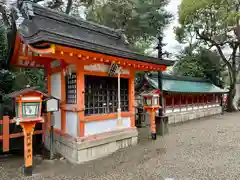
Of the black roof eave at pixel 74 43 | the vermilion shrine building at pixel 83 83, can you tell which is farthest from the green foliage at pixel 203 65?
the black roof eave at pixel 74 43

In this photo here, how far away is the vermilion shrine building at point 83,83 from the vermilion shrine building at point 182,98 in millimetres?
5638

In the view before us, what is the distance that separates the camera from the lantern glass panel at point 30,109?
166 inches

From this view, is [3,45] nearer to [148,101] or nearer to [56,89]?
[56,89]

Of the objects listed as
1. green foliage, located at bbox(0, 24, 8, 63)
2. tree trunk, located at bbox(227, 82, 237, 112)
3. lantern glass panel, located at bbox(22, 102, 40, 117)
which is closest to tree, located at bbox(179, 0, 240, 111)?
tree trunk, located at bbox(227, 82, 237, 112)

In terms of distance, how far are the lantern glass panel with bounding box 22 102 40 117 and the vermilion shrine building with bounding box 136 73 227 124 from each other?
8153 mm

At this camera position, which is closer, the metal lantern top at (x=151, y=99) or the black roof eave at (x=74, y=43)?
the black roof eave at (x=74, y=43)

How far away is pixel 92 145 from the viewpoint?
5.29 m

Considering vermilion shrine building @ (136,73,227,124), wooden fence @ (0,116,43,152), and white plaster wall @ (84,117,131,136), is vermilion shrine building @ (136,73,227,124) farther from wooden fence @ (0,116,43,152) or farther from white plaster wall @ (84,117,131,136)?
wooden fence @ (0,116,43,152)

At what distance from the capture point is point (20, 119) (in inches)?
163

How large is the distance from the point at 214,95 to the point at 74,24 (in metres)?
15.1

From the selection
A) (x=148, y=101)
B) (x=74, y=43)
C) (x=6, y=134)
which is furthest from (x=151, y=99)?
(x=6, y=134)

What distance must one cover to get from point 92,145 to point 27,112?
6.32 ft

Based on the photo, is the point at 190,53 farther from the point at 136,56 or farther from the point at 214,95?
the point at 136,56

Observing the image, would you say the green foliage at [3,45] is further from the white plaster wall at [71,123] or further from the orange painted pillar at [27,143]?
the orange painted pillar at [27,143]
